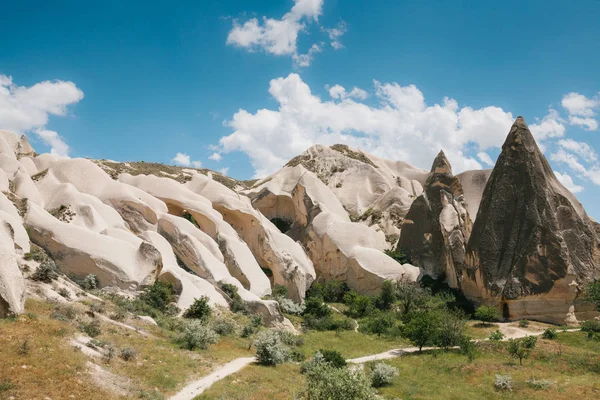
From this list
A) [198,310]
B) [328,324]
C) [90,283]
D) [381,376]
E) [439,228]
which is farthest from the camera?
[439,228]

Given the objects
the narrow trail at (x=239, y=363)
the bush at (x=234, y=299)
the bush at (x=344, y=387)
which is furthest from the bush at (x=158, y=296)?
the bush at (x=344, y=387)

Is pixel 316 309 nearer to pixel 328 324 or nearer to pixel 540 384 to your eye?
pixel 328 324

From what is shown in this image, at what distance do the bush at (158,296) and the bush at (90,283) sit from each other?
2.50 m

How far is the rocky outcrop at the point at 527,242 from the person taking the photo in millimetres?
A: 34531

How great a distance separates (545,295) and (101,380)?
31995 millimetres

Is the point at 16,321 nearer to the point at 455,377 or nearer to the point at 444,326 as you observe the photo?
the point at 455,377

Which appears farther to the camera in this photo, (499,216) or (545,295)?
(499,216)

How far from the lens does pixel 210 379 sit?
15.9m

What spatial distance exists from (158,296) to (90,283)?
354 centimetres

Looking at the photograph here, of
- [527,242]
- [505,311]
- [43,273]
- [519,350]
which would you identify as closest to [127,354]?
[43,273]

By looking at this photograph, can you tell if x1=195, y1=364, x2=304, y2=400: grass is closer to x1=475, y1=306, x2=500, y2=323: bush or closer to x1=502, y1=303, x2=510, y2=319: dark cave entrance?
x1=475, y1=306, x2=500, y2=323: bush

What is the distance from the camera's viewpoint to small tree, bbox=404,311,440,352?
2644 centimetres

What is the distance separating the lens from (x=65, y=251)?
1006 inches

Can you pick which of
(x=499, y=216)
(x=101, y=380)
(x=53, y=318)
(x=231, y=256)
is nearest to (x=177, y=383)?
(x=101, y=380)
